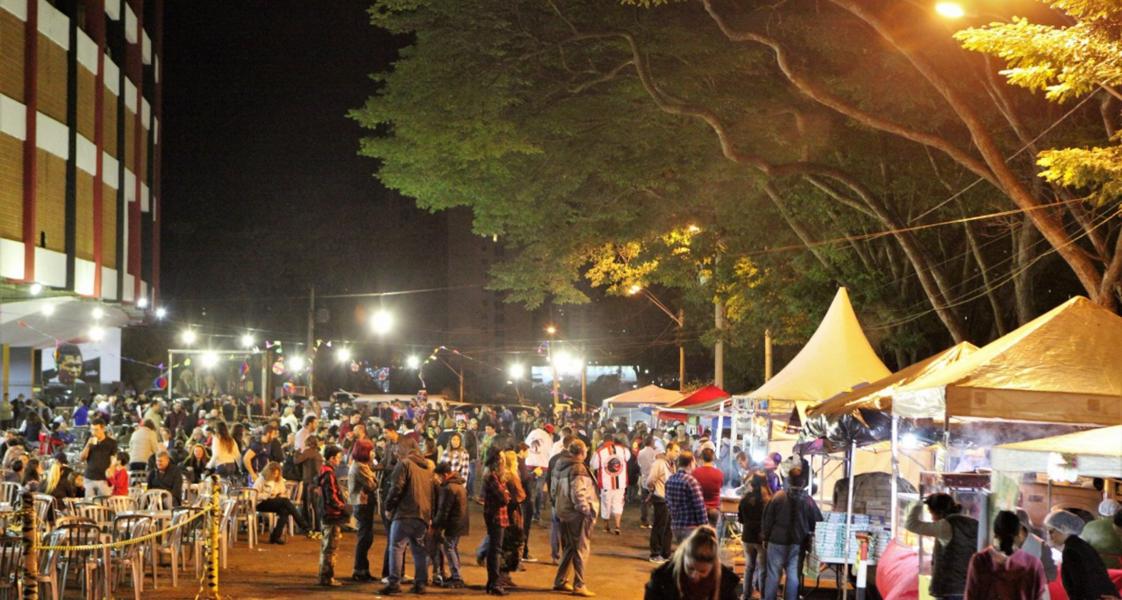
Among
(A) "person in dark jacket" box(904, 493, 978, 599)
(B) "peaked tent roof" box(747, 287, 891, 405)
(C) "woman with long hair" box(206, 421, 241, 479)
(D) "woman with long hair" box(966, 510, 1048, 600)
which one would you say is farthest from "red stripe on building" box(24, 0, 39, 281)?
(D) "woman with long hair" box(966, 510, 1048, 600)

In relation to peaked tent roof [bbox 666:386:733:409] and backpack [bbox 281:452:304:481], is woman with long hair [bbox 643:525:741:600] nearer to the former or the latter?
backpack [bbox 281:452:304:481]

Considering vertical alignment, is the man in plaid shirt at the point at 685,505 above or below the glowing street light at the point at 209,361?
below

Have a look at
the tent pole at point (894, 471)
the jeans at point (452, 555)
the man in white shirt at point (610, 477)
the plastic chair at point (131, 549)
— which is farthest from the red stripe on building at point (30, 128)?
the tent pole at point (894, 471)

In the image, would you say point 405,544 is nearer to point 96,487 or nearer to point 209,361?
point 96,487

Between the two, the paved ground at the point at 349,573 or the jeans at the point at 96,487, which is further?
the jeans at the point at 96,487

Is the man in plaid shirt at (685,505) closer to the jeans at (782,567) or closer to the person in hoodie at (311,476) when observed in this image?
the jeans at (782,567)

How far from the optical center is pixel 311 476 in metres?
19.1

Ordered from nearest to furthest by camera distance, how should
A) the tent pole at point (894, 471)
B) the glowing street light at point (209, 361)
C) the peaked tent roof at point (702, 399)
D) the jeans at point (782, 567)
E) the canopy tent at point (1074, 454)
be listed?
1. the canopy tent at point (1074, 454)
2. the tent pole at point (894, 471)
3. the jeans at point (782, 567)
4. the peaked tent roof at point (702, 399)
5. the glowing street light at point (209, 361)

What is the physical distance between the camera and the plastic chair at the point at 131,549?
12750 millimetres

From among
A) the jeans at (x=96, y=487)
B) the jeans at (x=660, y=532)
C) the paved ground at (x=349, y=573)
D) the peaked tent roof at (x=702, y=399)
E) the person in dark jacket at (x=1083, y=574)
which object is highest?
the peaked tent roof at (x=702, y=399)

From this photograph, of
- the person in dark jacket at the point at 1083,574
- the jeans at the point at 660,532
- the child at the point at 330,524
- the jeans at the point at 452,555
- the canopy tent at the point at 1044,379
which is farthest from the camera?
the jeans at the point at 660,532

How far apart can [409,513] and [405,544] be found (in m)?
0.43

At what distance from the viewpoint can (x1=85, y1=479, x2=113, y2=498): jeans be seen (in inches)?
638

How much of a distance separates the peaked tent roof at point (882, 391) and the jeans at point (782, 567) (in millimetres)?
1878
